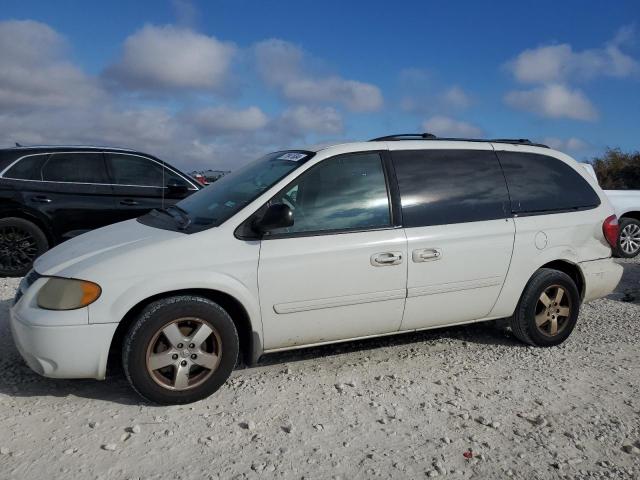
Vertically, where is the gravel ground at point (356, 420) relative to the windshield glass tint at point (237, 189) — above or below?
below

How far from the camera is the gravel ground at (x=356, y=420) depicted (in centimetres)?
293

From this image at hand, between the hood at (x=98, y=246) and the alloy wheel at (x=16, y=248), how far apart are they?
11.0 feet

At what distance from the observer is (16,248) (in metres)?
7.03

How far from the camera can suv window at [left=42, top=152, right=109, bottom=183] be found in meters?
7.23

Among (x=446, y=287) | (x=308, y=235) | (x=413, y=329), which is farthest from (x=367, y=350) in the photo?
(x=308, y=235)

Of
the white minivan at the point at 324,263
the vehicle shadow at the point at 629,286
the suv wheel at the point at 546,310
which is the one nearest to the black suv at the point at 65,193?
the white minivan at the point at 324,263

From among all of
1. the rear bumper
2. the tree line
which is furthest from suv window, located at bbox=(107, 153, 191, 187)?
the tree line

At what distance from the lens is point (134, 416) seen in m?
3.47

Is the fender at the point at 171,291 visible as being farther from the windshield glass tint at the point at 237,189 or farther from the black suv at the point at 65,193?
the black suv at the point at 65,193

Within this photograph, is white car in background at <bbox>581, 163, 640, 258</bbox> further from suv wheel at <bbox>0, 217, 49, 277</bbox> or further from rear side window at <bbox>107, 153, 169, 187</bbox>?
suv wheel at <bbox>0, 217, 49, 277</bbox>

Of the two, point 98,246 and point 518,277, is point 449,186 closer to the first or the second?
point 518,277

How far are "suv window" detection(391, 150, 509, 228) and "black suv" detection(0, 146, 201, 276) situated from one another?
406 cm

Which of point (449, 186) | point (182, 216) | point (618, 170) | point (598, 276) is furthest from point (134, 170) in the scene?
point (618, 170)

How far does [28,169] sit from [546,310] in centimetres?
622
